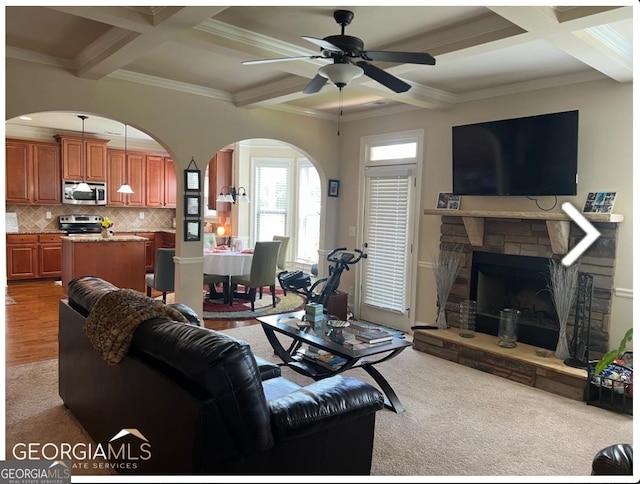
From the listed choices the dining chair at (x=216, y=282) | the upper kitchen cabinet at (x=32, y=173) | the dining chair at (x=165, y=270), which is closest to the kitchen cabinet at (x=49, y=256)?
the upper kitchen cabinet at (x=32, y=173)

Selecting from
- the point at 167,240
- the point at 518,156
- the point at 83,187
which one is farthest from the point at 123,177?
the point at 518,156

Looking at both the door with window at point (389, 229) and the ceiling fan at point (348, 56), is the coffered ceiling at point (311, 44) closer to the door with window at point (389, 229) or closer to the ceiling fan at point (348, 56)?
the ceiling fan at point (348, 56)

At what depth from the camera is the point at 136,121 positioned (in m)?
4.84

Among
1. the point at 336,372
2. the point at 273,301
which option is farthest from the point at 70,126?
the point at 336,372

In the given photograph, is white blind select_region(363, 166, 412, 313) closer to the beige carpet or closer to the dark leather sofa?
the beige carpet

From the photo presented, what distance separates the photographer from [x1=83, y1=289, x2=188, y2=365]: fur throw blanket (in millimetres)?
2322

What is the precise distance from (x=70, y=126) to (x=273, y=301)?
4719 millimetres

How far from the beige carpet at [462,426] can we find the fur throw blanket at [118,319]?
35.4 inches

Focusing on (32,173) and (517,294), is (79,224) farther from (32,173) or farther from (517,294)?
(517,294)

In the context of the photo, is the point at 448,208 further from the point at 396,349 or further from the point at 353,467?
the point at 353,467

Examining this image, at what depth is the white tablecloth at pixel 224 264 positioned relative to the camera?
260 inches

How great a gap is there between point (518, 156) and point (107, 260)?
5.80 metres

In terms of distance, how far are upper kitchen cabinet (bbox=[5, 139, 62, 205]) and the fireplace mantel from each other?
6.78 metres

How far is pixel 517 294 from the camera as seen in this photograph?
4902 mm
